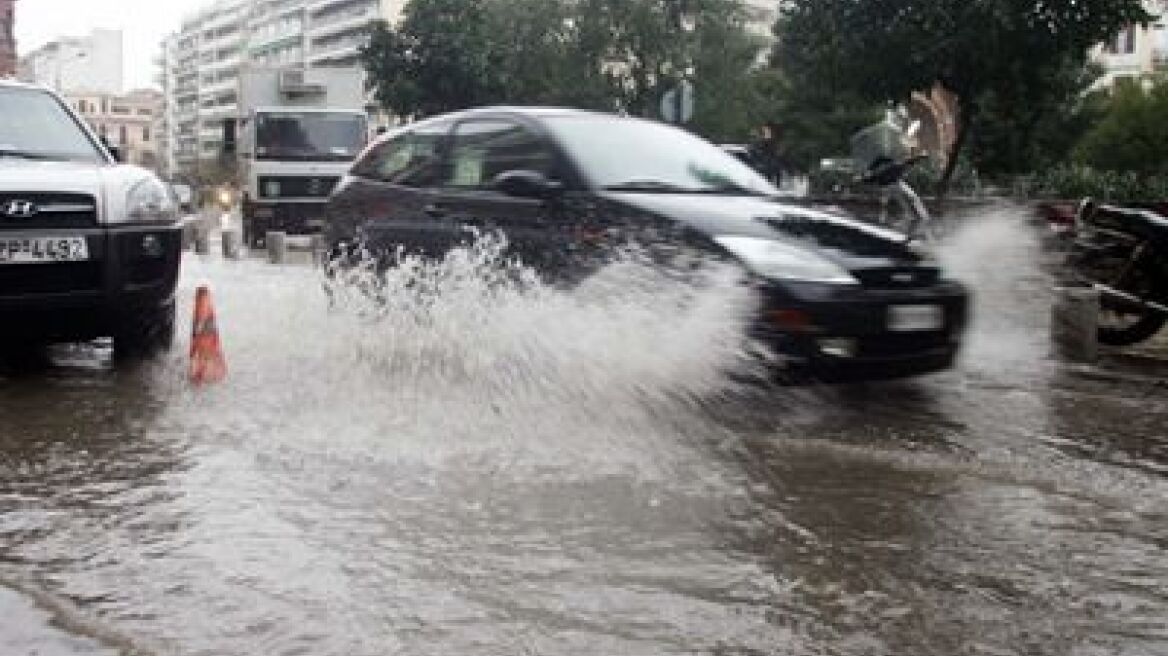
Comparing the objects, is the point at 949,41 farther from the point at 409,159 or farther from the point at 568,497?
the point at 568,497

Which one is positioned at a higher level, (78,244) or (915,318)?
(78,244)

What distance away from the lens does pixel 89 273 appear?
272 inches

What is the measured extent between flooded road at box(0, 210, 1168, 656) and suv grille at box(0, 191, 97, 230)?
0.84m

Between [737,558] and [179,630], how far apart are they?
158cm

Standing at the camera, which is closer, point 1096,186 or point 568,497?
point 568,497

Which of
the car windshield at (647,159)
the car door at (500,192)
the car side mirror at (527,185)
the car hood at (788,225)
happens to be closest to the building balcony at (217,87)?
the car door at (500,192)

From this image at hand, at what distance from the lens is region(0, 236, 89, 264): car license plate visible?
259 inches

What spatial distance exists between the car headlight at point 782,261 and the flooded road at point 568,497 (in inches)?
6.3

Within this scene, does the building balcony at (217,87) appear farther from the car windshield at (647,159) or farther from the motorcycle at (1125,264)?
the car windshield at (647,159)

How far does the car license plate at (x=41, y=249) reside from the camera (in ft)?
21.6

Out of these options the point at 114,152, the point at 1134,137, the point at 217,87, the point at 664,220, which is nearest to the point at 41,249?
the point at 114,152

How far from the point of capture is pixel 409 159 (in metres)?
8.43

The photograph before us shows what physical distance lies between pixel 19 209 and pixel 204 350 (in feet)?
3.73

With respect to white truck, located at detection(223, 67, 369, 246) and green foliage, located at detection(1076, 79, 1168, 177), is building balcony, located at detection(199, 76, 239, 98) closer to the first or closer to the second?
white truck, located at detection(223, 67, 369, 246)
